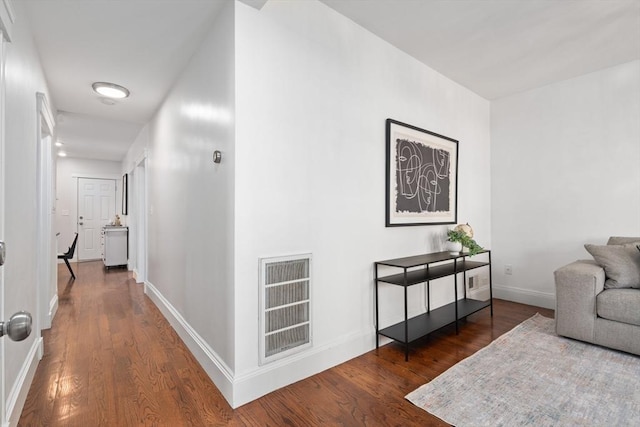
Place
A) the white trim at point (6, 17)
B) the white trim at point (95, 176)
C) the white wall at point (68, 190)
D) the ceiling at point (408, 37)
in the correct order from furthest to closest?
1. the white trim at point (95, 176)
2. the white wall at point (68, 190)
3. the ceiling at point (408, 37)
4. the white trim at point (6, 17)

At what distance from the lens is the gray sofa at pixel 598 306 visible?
2322 millimetres

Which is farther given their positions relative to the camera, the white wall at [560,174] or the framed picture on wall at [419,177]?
the white wall at [560,174]

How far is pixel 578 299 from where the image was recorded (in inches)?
99.9

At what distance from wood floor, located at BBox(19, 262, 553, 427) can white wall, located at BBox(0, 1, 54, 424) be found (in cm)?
20

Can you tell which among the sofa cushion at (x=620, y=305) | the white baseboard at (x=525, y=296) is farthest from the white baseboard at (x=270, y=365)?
the white baseboard at (x=525, y=296)

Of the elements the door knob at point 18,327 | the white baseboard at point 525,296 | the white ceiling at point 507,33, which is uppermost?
the white ceiling at point 507,33

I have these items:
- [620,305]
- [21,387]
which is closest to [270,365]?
[21,387]

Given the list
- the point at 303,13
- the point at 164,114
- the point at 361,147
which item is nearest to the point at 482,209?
the point at 361,147

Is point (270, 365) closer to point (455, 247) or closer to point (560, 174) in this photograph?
point (455, 247)

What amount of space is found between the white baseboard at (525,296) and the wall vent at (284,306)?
2936 millimetres

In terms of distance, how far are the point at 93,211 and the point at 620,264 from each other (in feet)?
29.8

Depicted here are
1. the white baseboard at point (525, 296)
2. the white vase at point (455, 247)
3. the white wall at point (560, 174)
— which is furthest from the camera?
the white baseboard at point (525, 296)

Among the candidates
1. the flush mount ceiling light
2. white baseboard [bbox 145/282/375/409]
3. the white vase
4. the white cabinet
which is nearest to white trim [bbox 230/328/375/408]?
white baseboard [bbox 145/282/375/409]

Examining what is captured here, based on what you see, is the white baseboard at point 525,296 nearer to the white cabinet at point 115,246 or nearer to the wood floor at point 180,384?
the wood floor at point 180,384
